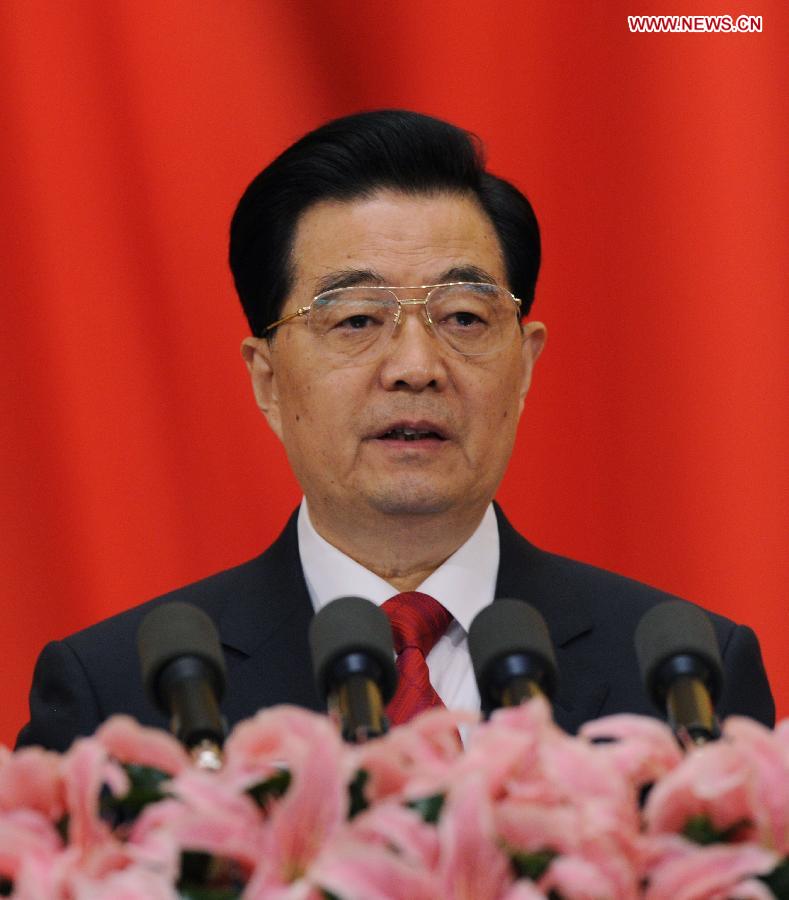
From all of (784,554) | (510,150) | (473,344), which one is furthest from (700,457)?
(473,344)

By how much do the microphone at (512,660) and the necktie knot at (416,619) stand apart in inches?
25.3

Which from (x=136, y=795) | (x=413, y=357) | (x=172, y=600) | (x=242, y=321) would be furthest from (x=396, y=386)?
(x=136, y=795)

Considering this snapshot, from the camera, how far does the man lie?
1.74 meters

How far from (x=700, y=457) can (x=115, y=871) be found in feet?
5.61

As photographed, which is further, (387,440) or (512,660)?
(387,440)

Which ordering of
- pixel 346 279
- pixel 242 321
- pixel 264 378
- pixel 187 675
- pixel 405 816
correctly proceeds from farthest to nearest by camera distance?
pixel 242 321
pixel 264 378
pixel 346 279
pixel 187 675
pixel 405 816

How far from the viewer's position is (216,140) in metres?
2.30

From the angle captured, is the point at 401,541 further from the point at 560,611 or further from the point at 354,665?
the point at 354,665

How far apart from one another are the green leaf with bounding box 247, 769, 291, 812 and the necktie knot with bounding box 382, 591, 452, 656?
89 centimetres

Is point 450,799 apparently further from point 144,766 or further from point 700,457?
point 700,457

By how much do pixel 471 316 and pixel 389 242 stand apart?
12 cm

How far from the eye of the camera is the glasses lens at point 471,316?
1770 millimetres

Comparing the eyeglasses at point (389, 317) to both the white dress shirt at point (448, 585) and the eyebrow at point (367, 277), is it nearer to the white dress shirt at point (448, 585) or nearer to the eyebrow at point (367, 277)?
the eyebrow at point (367, 277)

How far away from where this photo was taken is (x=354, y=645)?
982 mm
